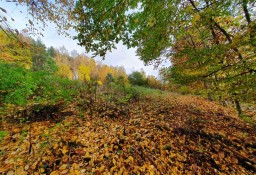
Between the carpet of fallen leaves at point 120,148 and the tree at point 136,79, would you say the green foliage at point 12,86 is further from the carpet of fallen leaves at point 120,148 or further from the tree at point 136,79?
the tree at point 136,79

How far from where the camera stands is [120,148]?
2.97m

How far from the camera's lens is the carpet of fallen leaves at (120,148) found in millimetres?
2393

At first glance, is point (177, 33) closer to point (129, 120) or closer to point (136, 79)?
point (129, 120)

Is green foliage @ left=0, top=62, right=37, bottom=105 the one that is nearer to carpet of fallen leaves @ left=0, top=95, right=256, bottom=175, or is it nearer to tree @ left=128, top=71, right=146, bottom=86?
carpet of fallen leaves @ left=0, top=95, right=256, bottom=175

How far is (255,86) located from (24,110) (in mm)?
6042

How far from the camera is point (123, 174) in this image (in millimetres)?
2326

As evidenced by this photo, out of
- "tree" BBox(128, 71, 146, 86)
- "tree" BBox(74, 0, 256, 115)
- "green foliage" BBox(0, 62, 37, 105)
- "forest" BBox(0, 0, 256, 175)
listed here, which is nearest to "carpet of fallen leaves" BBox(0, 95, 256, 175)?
"forest" BBox(0, 0, 256, 175)

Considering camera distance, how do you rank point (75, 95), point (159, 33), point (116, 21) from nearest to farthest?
point (116, 21)
point (159, 33)
point (75, 95)

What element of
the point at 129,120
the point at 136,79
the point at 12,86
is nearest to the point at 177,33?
the point at 129,120

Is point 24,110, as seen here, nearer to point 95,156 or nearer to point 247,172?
point 95,156

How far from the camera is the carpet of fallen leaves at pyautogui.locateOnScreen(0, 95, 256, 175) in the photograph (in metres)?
2.39

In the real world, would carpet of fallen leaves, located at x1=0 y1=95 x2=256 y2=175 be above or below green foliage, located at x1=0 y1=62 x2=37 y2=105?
below

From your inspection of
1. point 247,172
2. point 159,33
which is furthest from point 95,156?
point 159,33

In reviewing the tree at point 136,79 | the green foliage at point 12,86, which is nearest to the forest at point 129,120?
the green foliage at point 12,86
